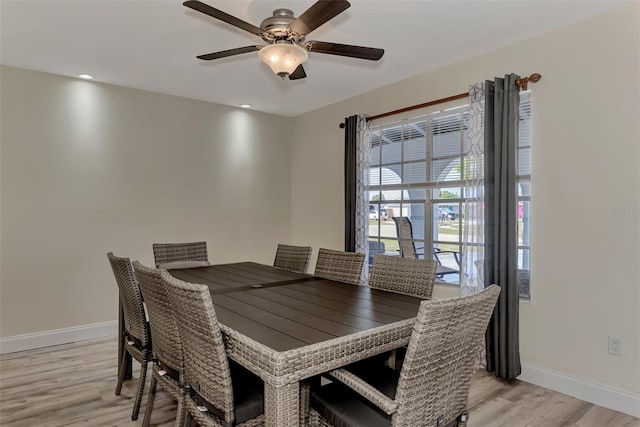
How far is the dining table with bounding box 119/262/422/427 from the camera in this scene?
1352 millimetres

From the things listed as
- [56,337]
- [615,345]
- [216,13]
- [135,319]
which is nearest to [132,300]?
[135,319]

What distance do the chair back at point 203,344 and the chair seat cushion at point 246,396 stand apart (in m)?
0.06

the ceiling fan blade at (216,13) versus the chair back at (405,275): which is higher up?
the ceiling fan blade at (216,13)

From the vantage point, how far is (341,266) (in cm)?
293

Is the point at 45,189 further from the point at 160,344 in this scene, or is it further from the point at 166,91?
the point at 160,344

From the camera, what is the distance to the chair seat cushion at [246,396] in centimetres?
157

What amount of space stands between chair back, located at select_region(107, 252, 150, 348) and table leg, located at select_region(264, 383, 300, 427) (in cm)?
125

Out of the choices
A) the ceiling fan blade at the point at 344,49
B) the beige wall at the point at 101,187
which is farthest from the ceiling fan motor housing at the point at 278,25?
the beige wall at the point at 101,187

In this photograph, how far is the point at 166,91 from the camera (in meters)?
4.30

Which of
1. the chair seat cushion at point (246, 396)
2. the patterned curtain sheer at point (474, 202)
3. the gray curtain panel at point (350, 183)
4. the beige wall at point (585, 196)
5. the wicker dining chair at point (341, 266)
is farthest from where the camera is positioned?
the gray curtain panel at point (350, 183)

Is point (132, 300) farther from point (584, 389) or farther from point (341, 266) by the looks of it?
point (584, 389)

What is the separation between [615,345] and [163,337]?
9.03 feet

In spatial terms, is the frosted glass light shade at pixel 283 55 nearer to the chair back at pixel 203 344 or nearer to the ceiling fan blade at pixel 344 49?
the ceiling fan blade at pixel 344 49

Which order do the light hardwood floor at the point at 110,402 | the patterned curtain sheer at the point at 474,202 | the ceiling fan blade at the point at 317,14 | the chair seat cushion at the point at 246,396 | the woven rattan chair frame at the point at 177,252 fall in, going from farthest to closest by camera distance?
the woven rattan chair frame at the point at 177,252, the patterned curtain sheer at the point at 474,202, the light hardwood floor at the point at 110,402, the ceiling fan blade at the point at 317,14, the chair seat cushion at the point at 246,396
